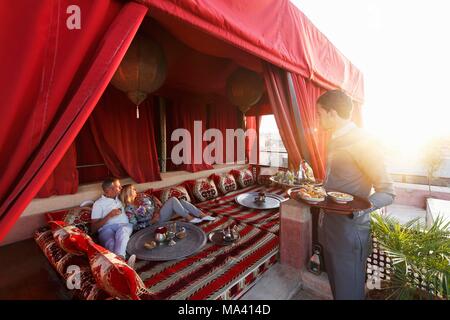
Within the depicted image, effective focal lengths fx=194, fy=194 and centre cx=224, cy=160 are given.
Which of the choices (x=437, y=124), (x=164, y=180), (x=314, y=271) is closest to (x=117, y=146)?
(x=164, y=180)

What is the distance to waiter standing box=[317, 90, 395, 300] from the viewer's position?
1235 millimetres

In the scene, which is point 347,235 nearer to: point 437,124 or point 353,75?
point 353,75

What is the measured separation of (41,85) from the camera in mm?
774

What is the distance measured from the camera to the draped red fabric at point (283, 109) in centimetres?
194

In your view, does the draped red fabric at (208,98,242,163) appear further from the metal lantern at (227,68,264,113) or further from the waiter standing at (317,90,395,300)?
the waiter standing at (317,90,395,300)

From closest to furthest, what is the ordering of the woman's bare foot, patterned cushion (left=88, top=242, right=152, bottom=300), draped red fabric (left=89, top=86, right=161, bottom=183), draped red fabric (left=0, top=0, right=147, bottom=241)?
draped red fabric (left=0, top=0, right=147, bottom=241) < patterned cushion (left=88, top=242, right=152, bottom=300) < the woman's bare foot < draped red fabric (left=89, top=86, right=161, bottom=183)

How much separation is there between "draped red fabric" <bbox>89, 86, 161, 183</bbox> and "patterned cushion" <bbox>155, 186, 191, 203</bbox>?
0.38 meters

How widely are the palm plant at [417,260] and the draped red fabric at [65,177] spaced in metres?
3.50

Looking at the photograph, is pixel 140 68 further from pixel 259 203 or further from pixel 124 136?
pixel 259 203

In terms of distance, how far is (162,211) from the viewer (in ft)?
9.12

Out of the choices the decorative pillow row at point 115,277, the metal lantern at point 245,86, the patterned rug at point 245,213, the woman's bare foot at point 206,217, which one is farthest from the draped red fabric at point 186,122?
the decorative pillow row at point 115,277

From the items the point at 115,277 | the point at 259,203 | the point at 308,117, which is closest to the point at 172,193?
the point at 259,203

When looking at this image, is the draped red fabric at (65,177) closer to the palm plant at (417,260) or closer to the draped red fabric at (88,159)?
the draped red fabric at (88,159)

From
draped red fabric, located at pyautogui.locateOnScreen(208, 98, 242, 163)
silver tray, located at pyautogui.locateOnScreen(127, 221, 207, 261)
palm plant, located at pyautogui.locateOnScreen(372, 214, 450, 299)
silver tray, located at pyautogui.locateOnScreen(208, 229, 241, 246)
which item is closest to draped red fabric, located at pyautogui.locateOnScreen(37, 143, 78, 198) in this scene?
silver tray, located at pyautogui.locateOnScreen(127, 221, 207, 261)
